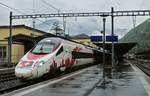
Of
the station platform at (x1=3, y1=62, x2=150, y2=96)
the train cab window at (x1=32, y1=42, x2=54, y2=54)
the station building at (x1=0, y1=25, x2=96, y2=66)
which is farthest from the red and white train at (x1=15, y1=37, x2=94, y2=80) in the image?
the station building at (x1=0, y1=25, x2=96, y2=66)

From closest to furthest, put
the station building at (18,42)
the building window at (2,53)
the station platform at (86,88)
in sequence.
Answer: the station platform at (86,88), the station building at (18,42), the building window at (2,53)

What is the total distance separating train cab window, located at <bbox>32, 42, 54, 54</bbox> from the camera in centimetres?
2545

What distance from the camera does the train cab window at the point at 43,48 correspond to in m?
25.5

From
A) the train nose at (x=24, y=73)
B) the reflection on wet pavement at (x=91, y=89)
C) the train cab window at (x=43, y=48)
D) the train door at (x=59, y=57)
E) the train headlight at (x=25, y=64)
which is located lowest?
the reflection on wet pavement at (x=91, y=89)

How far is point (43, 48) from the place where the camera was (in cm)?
2595

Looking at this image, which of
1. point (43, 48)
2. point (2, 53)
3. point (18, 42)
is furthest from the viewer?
point (2, 53)

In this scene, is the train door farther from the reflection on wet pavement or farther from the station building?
the station building

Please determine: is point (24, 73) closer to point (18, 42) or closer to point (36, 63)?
point (36, 63)

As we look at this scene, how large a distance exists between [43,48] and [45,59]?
76.0 inches

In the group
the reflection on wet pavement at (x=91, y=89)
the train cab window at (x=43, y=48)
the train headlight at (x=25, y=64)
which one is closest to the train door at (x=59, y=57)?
the train cab window at (x=43, y=48)

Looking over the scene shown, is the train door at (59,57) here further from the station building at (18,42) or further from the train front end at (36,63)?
the station building at (18,42)

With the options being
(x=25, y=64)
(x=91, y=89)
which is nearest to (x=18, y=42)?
(x=25, y=64)

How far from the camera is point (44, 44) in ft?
87.2

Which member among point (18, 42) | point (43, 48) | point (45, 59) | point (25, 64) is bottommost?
point (25, 64)
